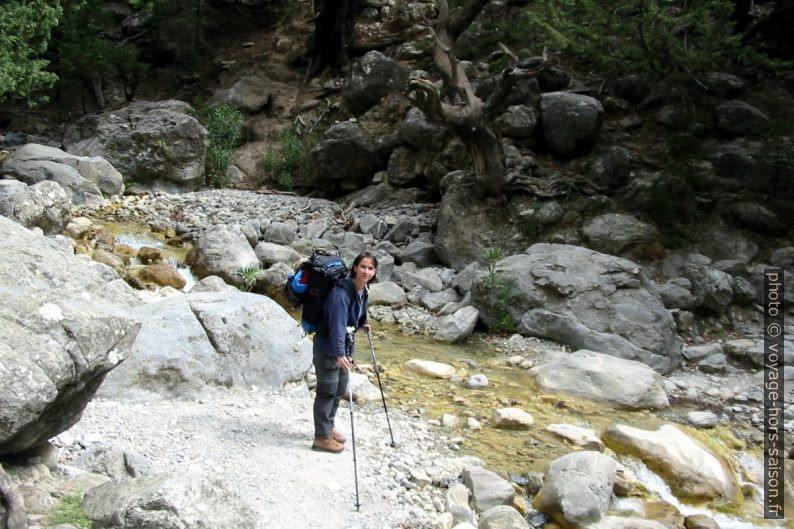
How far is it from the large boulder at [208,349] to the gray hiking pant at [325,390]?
5.55 ft

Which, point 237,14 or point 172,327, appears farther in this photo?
point 237,14

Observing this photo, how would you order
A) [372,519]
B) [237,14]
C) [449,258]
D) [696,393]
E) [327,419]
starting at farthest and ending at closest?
[237,14] < [449,258] < [696,393] < [327,419] < [372,519]

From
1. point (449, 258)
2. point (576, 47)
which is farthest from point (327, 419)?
point (576, 47)

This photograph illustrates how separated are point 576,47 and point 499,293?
16.9 feet

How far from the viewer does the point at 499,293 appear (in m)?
11.3

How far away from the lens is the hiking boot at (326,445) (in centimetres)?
575

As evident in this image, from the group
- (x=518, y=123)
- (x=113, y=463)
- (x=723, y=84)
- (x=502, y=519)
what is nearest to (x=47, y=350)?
(x=113, y=463)

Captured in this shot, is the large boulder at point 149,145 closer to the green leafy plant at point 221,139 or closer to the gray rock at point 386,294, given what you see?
the green leafy plant at point 221,139

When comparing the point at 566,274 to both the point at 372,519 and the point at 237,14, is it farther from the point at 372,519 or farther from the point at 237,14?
the point at 237,14

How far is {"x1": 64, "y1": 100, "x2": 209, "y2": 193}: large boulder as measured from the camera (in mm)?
18562

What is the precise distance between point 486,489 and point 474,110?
9799 mm

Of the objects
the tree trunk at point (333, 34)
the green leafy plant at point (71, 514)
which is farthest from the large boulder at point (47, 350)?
the tree trunk at point (333, 34)

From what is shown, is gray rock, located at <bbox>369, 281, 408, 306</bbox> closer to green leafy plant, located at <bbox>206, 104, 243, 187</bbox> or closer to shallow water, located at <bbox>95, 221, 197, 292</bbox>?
shallow water, located at <bbox>95, 221, 197, 292</bbox>

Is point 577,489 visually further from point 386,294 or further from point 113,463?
point 386,294
